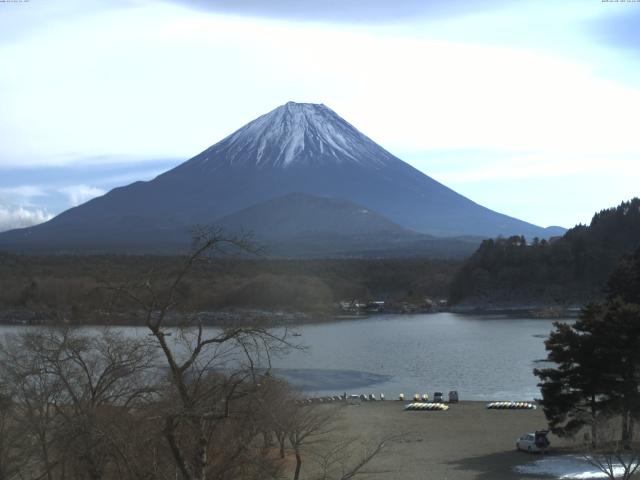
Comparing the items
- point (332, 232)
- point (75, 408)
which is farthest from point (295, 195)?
point (75, 408)

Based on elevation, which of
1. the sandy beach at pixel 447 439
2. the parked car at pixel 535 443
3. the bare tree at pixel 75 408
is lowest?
the sandy beach at pixel 447 439

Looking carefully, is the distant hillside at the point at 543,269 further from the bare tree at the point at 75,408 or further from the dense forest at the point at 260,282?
the bare tree at the point at 75,408

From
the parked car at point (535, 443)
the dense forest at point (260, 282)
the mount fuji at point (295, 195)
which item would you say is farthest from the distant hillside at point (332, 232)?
the parked car at point (535, 443)

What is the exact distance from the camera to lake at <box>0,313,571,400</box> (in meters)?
25.3

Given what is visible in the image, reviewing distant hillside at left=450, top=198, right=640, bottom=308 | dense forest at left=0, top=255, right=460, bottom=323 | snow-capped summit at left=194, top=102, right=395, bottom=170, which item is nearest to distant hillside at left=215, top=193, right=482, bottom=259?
snow-capped summit at left=194, top=102, right=395, bottom=170

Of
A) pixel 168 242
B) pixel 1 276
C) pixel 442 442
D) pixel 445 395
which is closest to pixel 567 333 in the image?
pixel 442 442

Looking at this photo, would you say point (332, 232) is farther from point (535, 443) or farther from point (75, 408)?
point (75, 408)

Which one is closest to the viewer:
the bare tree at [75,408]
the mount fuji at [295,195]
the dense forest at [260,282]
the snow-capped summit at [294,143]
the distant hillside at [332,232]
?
the bare tree at [75,408]

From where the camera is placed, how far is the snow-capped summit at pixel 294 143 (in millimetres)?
140250

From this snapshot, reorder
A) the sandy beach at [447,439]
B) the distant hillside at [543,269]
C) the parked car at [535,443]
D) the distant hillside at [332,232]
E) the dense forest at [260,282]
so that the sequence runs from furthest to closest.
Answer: the distant hillside at [332,232]
the distant hillside at [543,269]
the dense forest at [260,282]
the parked car at [535,443]
the sandy beach at [447,439]

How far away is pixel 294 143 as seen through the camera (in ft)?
470

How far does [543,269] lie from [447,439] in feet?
160

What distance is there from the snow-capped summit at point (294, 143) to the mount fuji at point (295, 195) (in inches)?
6.3

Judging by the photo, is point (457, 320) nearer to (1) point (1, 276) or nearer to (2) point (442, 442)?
(1) point (1, 276)
